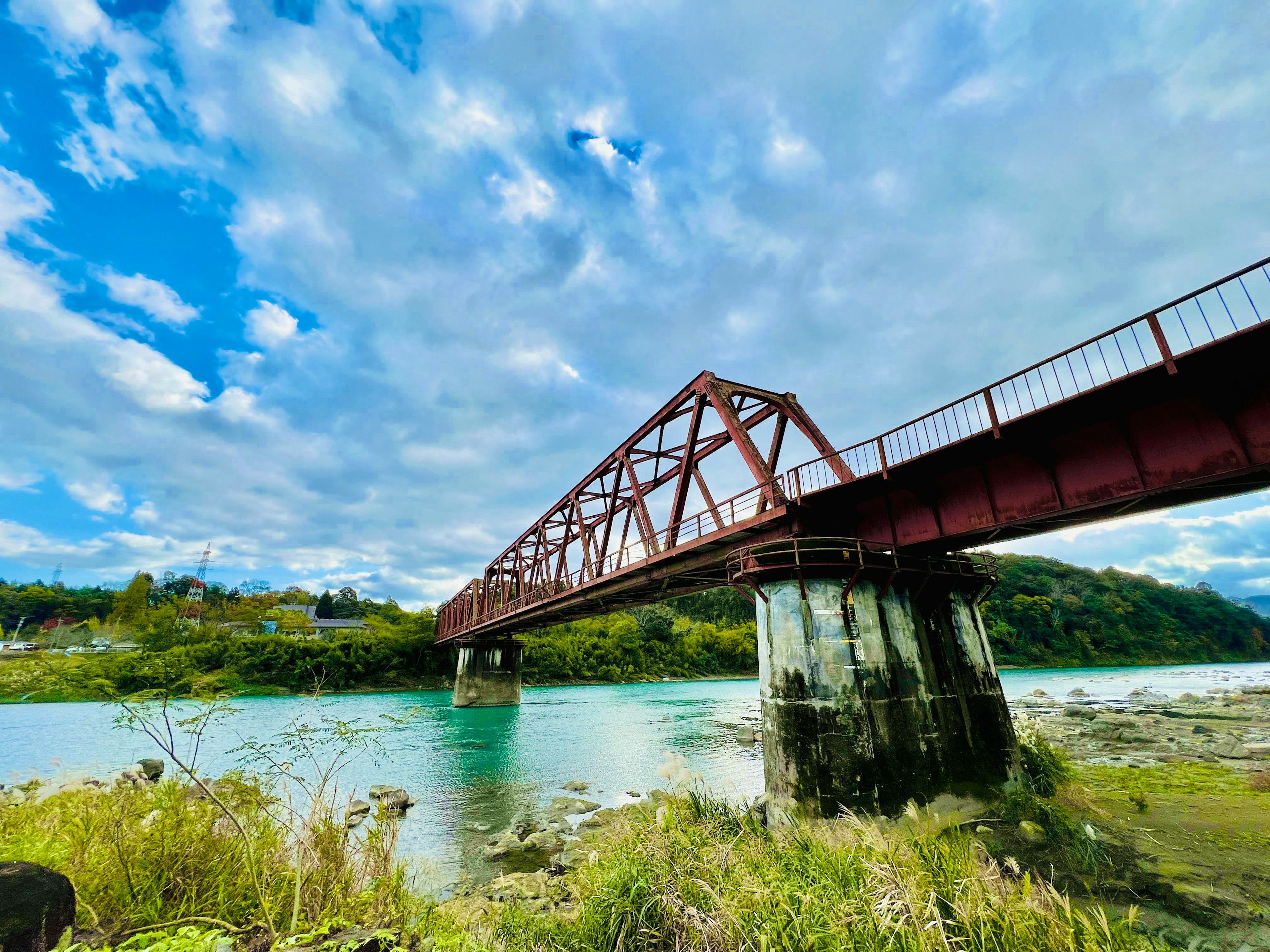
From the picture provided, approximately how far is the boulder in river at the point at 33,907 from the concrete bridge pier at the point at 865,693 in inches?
425

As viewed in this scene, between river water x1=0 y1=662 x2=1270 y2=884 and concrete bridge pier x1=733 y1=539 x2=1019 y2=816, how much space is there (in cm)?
253

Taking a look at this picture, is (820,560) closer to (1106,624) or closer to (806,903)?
(806,903)

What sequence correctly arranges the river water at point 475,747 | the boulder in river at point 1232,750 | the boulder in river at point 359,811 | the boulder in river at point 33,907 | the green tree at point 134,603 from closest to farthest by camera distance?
1. the boulder in river at point 33,907
2. the boulder in river at point 359,811
3. the river water at point 475,747
4. the boulder in river at point 1232,750
5. the green tree at point 134,603

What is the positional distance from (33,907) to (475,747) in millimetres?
26334

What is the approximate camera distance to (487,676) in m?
49.0

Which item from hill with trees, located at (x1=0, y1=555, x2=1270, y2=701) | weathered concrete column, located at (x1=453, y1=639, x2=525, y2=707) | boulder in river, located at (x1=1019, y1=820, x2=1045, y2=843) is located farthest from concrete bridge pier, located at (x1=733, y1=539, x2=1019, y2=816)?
weathered concrete column, located at (x1=453, y1=639, x2=525, y2=707)

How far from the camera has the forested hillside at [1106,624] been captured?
333 ft

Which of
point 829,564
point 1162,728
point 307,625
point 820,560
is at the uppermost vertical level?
point 307,625

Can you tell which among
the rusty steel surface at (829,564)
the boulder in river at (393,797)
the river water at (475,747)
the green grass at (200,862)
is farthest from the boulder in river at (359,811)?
the rusty steel surface at (829,564)

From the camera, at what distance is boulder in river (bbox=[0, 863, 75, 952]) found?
332cm

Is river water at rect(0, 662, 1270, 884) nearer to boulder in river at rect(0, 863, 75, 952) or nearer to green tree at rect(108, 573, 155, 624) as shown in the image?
boulder in river at rect(0, 863, 75, 952)

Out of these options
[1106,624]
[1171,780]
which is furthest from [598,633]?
[1106,624]

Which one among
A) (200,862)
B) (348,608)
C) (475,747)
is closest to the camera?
(200,862)

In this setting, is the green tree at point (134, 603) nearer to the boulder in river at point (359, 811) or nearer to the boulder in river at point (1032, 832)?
the boulder in river at point (359, 811)
